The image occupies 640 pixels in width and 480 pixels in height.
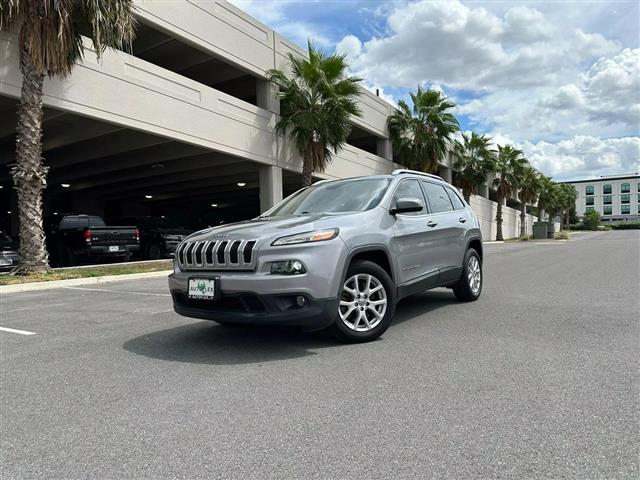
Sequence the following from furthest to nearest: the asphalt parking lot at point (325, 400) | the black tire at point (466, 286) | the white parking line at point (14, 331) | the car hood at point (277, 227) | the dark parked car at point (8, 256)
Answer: the dark parked car at point (8, 256)
the black tire at point (466, 286)
the white parking line at point (14, 331)
the car hood at point (277, 227)
the asphalt parking lot at point (325, 400)

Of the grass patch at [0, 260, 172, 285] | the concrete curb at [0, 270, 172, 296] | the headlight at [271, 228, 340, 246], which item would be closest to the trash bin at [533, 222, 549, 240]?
the grass patch at [0, 260, 172, 285]

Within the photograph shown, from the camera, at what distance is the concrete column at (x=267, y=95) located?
767 inches

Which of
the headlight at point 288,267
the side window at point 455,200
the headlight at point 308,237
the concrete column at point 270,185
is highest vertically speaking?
the concrete column at point 270,185

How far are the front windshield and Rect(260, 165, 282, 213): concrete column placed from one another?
13.5 m

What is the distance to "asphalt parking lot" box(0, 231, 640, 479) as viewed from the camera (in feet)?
8.00

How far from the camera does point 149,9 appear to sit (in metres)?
14.3

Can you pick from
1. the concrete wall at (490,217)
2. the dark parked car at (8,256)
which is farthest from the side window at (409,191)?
the concrete wall at (490,217)

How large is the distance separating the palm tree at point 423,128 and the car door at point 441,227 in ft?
74.0

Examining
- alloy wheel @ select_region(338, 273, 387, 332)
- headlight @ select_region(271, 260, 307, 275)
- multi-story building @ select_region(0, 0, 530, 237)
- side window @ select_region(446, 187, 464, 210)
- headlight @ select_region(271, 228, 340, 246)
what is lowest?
alloy wheel @ select_region(338, 273, 387, 332)

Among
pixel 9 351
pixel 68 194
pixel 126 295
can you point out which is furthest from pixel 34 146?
pixel 68 194

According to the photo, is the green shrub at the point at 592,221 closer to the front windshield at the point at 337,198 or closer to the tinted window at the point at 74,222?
the tinted window at the point at 74,222

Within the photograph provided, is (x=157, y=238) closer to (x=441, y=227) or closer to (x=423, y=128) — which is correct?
(x=441, y=227)

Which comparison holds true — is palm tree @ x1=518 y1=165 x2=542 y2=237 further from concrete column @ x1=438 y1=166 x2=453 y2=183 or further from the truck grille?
the truck grille

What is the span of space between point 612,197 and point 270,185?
142338 millimetres
